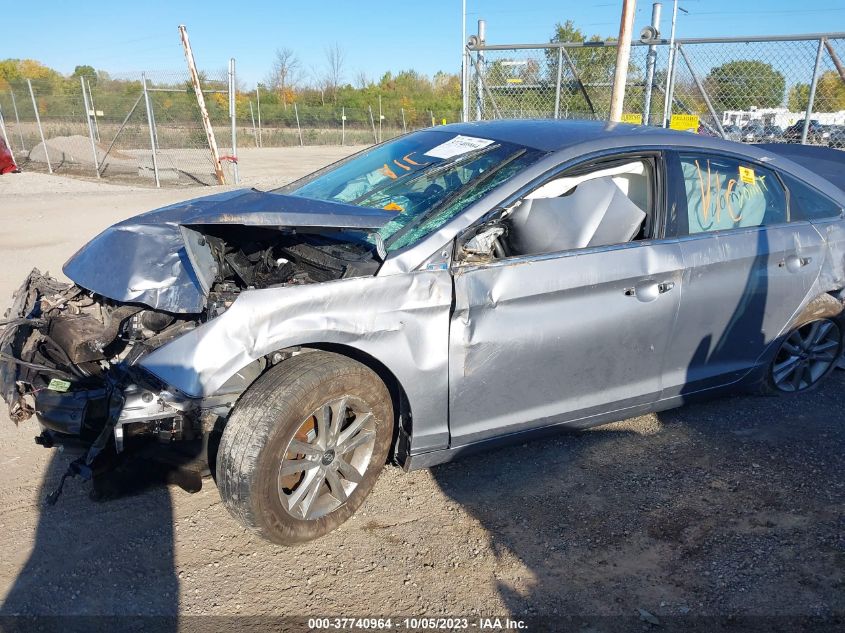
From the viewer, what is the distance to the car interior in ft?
11.1

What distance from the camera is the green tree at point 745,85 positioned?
8.27 metres

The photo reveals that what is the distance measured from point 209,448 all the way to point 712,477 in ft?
8.36

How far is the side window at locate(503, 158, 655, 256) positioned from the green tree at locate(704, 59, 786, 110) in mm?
5779

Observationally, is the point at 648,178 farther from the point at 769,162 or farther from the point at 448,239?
the point at 448,239

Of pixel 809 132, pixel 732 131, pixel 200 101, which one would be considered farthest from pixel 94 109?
pixel 809 132

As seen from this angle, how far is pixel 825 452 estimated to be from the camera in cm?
387

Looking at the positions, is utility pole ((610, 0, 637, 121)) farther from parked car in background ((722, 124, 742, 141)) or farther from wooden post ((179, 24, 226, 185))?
wooden post ((179, 24, 226, 185))

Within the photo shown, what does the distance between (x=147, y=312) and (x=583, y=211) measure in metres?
2.19

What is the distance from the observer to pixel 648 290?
11.4ft

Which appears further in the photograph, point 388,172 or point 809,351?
point 809,351

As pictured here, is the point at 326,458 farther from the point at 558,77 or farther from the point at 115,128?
the point at 115,128

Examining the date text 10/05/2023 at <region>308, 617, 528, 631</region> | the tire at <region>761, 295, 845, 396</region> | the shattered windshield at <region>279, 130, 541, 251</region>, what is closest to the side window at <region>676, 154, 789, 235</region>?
the tire at <region>761, 295, 845, 396</region>

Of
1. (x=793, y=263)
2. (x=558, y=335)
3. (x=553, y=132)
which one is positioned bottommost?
(x=558, y=335)

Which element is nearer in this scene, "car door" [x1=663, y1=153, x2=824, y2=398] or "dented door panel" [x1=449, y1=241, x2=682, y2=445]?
"dented door panel" [x1=449, y1=241, x2=682, y2=445]
